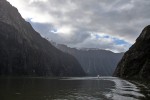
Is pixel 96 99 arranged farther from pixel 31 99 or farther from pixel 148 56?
pixel 148 56

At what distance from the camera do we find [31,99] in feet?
136

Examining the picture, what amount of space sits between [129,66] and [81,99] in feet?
358

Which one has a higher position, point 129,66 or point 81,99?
point 129,66

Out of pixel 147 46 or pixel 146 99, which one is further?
pixel 147 46

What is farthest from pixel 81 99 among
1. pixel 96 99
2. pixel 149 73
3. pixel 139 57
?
pixel 139 57

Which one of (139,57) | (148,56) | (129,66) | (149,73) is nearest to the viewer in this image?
(149,73)

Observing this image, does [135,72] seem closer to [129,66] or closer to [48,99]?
[129,66]

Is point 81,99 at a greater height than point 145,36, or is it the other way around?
point 145,36

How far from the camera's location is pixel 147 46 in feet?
417

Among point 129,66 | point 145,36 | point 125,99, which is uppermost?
point 145,36

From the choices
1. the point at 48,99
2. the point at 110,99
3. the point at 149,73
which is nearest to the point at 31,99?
the point at 48,99

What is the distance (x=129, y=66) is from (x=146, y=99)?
108625mm

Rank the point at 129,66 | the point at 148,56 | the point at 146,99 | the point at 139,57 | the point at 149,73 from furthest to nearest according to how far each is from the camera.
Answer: the point at 129,66 → the point at 139,57 → the point at 148,56 → the point at 149,73 → the point at 146,99

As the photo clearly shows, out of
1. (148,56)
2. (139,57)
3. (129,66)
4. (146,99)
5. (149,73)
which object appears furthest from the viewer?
(129,66)
